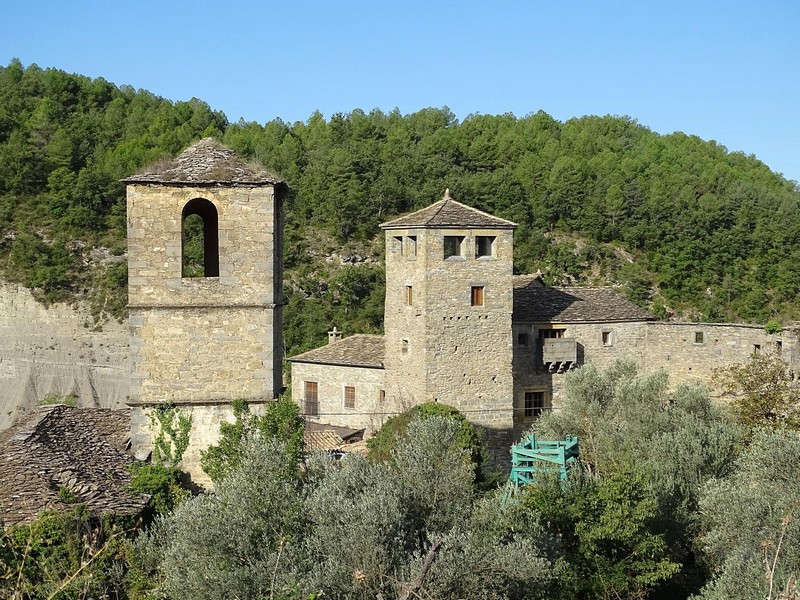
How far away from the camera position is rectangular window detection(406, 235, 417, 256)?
82.4 feet

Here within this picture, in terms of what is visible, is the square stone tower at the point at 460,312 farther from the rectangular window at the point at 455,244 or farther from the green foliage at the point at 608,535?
the green foliage at the point at 608,535

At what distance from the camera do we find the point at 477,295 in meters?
25.1

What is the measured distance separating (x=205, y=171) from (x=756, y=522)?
900 cm

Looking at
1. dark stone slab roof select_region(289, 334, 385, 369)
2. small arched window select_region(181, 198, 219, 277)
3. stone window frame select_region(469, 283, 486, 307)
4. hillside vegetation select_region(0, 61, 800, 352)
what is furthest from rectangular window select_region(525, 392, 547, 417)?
hillside vegetation select_region(0, 61, 800, 352)

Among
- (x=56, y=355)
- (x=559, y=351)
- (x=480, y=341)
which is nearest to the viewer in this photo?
(x=480, y=341)

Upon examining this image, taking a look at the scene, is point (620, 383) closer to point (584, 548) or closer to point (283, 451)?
point (584, 548)

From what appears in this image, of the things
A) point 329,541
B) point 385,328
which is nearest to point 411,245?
point 385,328

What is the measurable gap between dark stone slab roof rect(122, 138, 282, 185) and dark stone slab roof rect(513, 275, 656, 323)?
596 inches

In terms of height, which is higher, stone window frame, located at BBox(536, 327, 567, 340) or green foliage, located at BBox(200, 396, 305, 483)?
stone window frame, located at BBox(536, 327, 567, 340)

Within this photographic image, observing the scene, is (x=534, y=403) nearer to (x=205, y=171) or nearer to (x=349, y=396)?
(x=349, y=396)

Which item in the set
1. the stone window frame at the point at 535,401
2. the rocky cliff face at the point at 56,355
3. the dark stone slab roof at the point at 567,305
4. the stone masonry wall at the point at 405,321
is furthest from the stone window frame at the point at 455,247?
the rocky cliff face at the point at 56,355

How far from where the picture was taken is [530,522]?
11.8 meters

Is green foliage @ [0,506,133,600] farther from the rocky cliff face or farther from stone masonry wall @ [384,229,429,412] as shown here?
the rocky cliff face

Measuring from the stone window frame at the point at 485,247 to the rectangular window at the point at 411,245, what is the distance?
1648 mm
